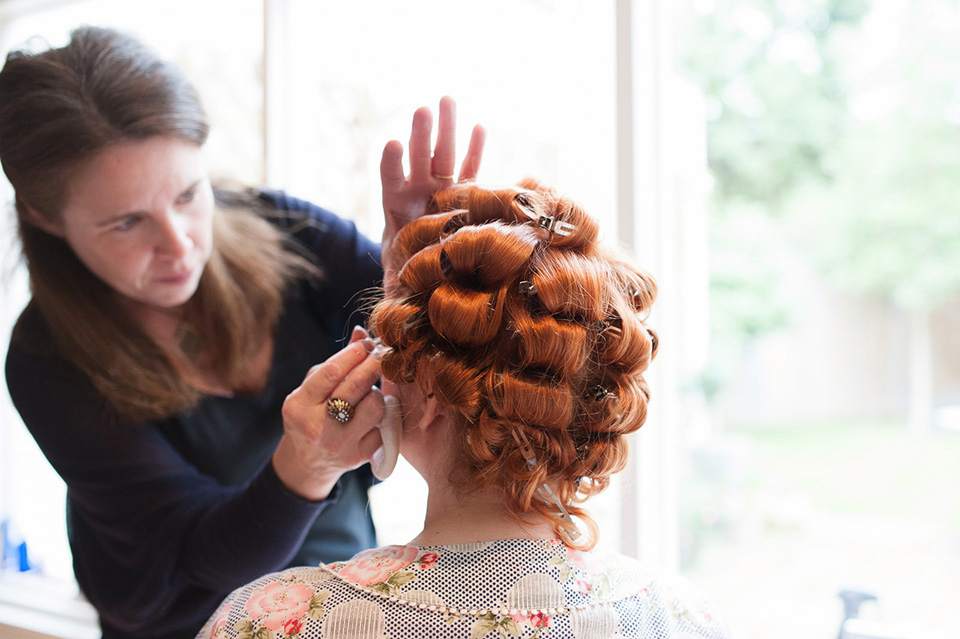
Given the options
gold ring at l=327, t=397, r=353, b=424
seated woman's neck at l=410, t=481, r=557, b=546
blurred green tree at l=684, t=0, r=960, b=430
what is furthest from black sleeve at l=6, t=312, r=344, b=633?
blurred green tree at l=684, t=0, r=960, b=430

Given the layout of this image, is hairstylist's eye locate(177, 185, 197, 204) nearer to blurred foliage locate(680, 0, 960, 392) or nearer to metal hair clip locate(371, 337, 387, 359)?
metal hair clip locate(371, 337, 387, 359)

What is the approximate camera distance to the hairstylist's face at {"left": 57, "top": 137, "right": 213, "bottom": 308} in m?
1.17

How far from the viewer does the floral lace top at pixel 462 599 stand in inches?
31.9

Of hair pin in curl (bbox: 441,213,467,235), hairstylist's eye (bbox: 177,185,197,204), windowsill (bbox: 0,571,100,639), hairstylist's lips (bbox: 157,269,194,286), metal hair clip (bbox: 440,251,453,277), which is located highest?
hairstylist's eye (bbox: 177,185,197,204)

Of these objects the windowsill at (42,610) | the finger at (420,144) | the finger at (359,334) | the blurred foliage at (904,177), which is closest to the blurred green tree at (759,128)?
the blurred foliage at (904,177)

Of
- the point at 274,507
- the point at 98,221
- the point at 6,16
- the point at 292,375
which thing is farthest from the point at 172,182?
the point at 6,16

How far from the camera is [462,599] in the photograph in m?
0.82

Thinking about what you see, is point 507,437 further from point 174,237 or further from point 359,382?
point 174,237

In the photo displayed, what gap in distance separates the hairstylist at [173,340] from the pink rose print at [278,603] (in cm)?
21

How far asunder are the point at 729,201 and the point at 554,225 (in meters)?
2.22

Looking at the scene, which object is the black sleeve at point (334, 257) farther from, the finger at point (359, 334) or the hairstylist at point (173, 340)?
the finger at point (359, 334)

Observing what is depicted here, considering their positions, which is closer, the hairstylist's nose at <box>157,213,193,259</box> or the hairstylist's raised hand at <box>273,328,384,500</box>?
the hairstylist's raised hand at <box>273,328,384,500</box>

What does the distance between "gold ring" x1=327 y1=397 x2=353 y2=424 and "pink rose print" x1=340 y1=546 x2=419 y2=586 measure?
193 mm

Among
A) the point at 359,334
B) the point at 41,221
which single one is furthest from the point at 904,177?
the point at 41,221
